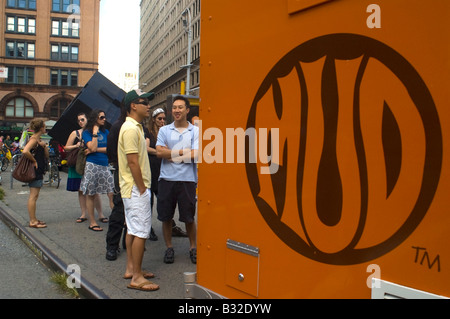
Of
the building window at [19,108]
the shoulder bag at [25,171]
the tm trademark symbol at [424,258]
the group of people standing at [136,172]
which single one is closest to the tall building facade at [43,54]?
the building window at [19,108]

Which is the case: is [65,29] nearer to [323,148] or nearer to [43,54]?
[43,54]

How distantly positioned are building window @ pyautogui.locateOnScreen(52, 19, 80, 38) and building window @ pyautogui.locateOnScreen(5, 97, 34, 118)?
10.0 m

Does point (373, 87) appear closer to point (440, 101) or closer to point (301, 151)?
point (440, 101)

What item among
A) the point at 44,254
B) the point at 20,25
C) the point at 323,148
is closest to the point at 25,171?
the point at 44,254

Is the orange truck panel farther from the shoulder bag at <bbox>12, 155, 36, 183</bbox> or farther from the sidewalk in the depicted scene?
the shoulder bag at <bbox>12, 155, 36, 183</bbox>

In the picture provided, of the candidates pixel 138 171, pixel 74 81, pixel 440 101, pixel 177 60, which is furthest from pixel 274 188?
pixel 177 60

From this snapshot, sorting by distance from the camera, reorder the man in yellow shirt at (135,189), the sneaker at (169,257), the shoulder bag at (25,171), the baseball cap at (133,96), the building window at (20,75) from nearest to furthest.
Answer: the man in yellow shirt at (135,189) → the baseball cap at (133,96) → the sneaker at (169,257) → the shoulder bag at (25,171) → the building window at (20,75)

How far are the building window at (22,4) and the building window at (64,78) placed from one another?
8757mm

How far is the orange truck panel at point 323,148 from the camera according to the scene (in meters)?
1.40

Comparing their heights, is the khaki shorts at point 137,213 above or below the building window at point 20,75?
below

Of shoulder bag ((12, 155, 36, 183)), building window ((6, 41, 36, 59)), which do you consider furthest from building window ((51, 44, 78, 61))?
shoulder bag ((12, 155, 36, 183))

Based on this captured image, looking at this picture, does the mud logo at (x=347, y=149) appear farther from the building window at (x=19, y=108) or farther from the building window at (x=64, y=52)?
the building window at (x=19, y=108)

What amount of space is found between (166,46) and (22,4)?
32642 millimetres

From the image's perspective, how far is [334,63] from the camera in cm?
170
